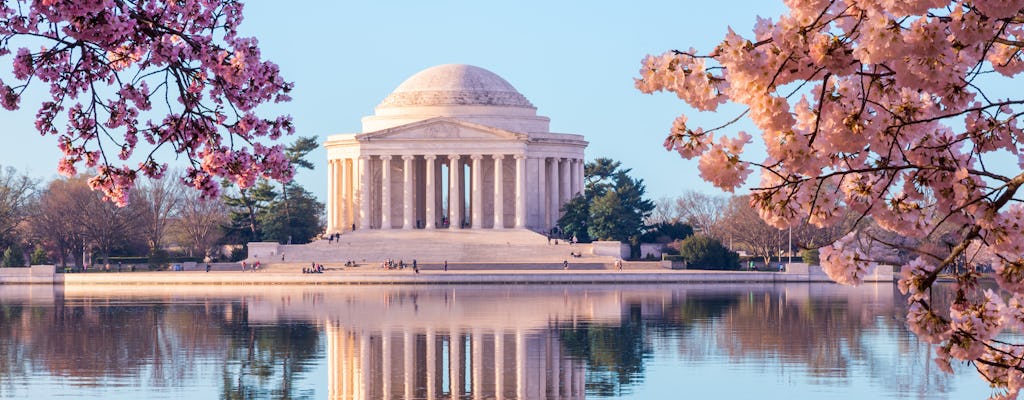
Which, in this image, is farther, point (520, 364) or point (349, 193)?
point (349, 193)

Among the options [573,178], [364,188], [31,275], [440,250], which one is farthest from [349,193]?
[31,275]

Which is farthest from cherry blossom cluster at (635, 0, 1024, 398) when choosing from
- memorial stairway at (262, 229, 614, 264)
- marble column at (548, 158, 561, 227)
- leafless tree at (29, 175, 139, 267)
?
marble column at (548, 158, 561, 227)

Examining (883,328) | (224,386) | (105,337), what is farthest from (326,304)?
(224,386)

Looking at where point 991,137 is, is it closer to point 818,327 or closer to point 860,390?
point 860,390

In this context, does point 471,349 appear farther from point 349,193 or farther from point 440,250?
point 349,193

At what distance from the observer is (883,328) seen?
50344 mm

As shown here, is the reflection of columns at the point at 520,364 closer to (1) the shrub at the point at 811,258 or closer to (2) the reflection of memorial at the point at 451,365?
(2) the reflection of memorial at the point at 451,365

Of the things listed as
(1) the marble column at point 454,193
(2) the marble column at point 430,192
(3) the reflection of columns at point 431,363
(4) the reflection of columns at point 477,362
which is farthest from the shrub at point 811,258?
(3) the reflection of columns at point 431,363

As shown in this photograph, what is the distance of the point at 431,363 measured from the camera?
38.2 metres

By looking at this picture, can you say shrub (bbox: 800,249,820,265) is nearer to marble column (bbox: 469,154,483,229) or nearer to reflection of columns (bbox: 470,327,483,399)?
marble column (bbox: 469,154,483,229)

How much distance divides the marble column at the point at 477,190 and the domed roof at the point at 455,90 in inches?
254

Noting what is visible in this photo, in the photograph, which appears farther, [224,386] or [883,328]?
[883,328]

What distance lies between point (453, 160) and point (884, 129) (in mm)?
114579

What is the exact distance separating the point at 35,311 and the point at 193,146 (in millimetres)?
49198
